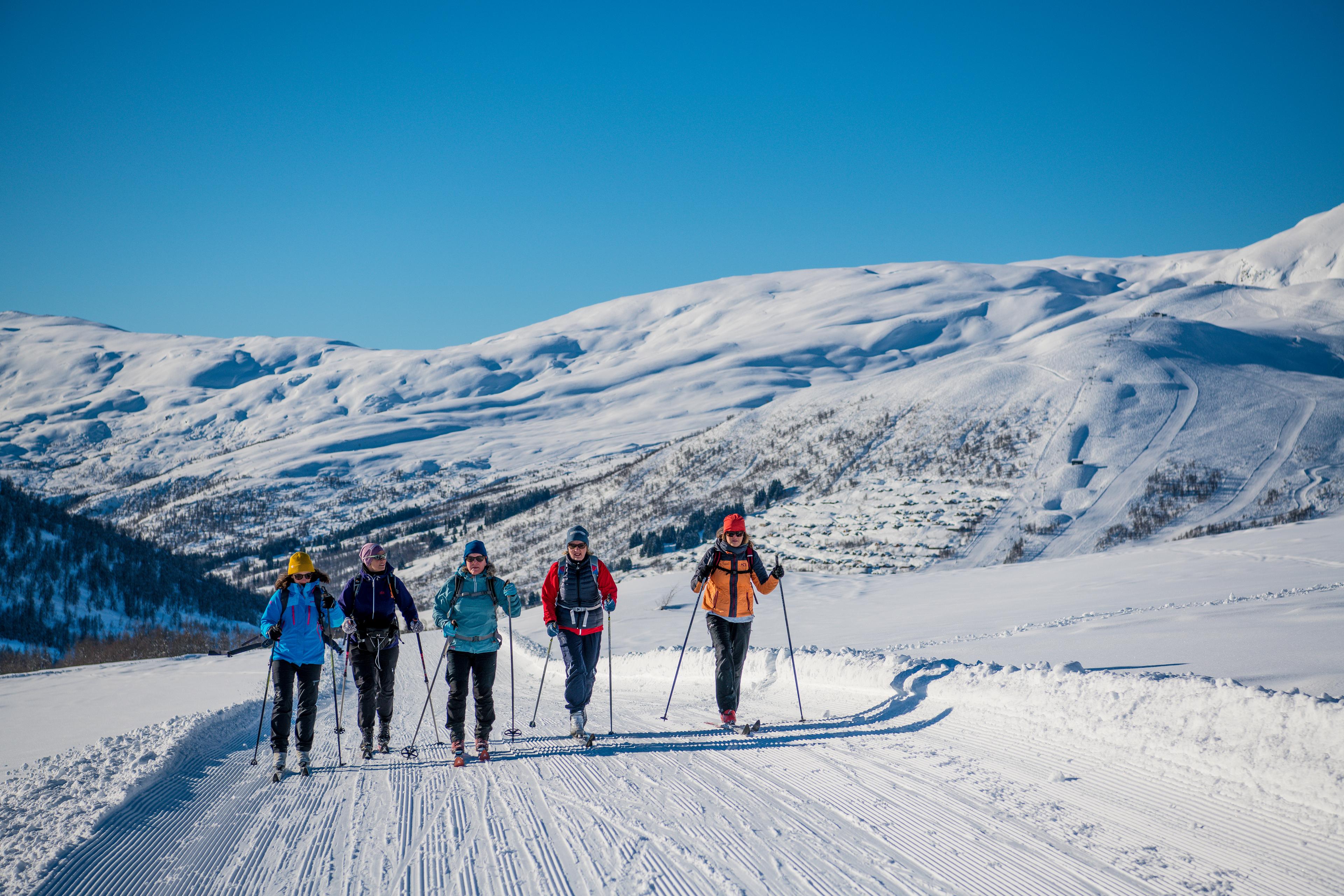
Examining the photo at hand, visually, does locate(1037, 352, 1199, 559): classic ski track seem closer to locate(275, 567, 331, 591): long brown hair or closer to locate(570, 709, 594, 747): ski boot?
locate(570, 709, 594, 747): ski boot

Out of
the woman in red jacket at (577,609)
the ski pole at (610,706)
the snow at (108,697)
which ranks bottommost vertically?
the snow at (108,697)

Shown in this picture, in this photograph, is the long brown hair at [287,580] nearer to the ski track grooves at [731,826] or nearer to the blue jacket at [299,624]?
the blue jacket at [299,624]

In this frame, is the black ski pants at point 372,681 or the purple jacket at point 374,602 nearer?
the purple jacket at point 374,602

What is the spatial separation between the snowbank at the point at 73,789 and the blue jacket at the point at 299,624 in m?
1.53

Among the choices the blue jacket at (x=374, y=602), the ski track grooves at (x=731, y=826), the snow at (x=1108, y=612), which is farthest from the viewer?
the snow at (x=1108, y=612)

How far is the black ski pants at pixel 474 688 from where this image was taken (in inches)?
315

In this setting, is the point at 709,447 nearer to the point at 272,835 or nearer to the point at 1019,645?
the point at 1019,645

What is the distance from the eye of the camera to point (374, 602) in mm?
8172

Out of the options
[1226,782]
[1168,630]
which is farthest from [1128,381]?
[1226,782]

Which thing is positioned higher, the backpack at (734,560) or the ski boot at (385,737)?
the backpack at (734,560)

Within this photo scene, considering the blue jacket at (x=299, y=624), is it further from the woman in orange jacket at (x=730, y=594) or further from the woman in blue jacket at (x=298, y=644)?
the woman in orange jacket at (x=730, y=594)

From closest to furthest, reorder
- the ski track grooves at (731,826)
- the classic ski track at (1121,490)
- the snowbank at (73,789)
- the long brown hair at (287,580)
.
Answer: the ski track grooves at (731,826), the snowbank at (73,789), the long brown hair at (287,580), the classic ski track at (1121,490)

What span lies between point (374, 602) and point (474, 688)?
4.59 feet

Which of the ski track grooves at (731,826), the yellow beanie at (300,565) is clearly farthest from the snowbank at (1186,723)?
the yellow beanie at (300,565)
